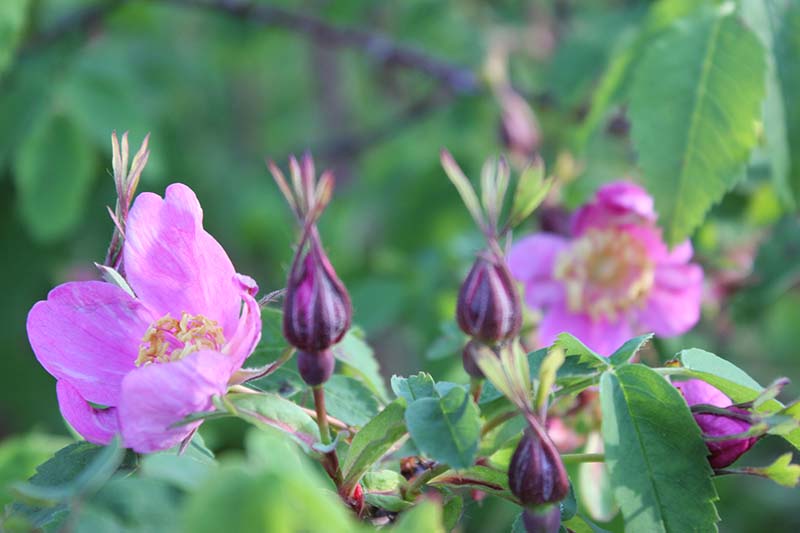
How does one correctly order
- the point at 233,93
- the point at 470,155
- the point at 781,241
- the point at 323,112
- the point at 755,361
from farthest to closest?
the point at 233,93 < the point at 323,112 < the point at 755,361 < the point at 470,155 < the point at 781,241

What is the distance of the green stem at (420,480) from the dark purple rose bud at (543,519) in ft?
0.35

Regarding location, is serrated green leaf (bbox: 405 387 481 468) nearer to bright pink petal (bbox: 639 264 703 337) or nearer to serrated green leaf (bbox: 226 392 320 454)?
serrated green leaf (bbox: 226 392 320 454)

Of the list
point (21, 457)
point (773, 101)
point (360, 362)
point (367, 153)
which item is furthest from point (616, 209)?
point (367, 153)

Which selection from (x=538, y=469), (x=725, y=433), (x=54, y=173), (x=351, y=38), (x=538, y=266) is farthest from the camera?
(x=351, y=38)

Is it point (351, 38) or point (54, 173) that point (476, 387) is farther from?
point (351, 38)

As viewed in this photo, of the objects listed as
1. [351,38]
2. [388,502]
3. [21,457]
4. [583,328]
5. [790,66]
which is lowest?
[21,457]

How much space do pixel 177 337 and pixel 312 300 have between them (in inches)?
10.1

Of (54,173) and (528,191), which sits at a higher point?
(528,191)

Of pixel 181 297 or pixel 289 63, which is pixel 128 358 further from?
pixel 289 63

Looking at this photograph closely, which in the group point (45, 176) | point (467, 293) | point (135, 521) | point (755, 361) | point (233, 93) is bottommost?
point (755, 361)

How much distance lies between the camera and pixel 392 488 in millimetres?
889

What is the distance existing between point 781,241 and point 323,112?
2.47m

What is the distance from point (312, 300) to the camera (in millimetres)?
786

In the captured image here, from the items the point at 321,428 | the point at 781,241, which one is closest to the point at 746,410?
the point at 321,428
